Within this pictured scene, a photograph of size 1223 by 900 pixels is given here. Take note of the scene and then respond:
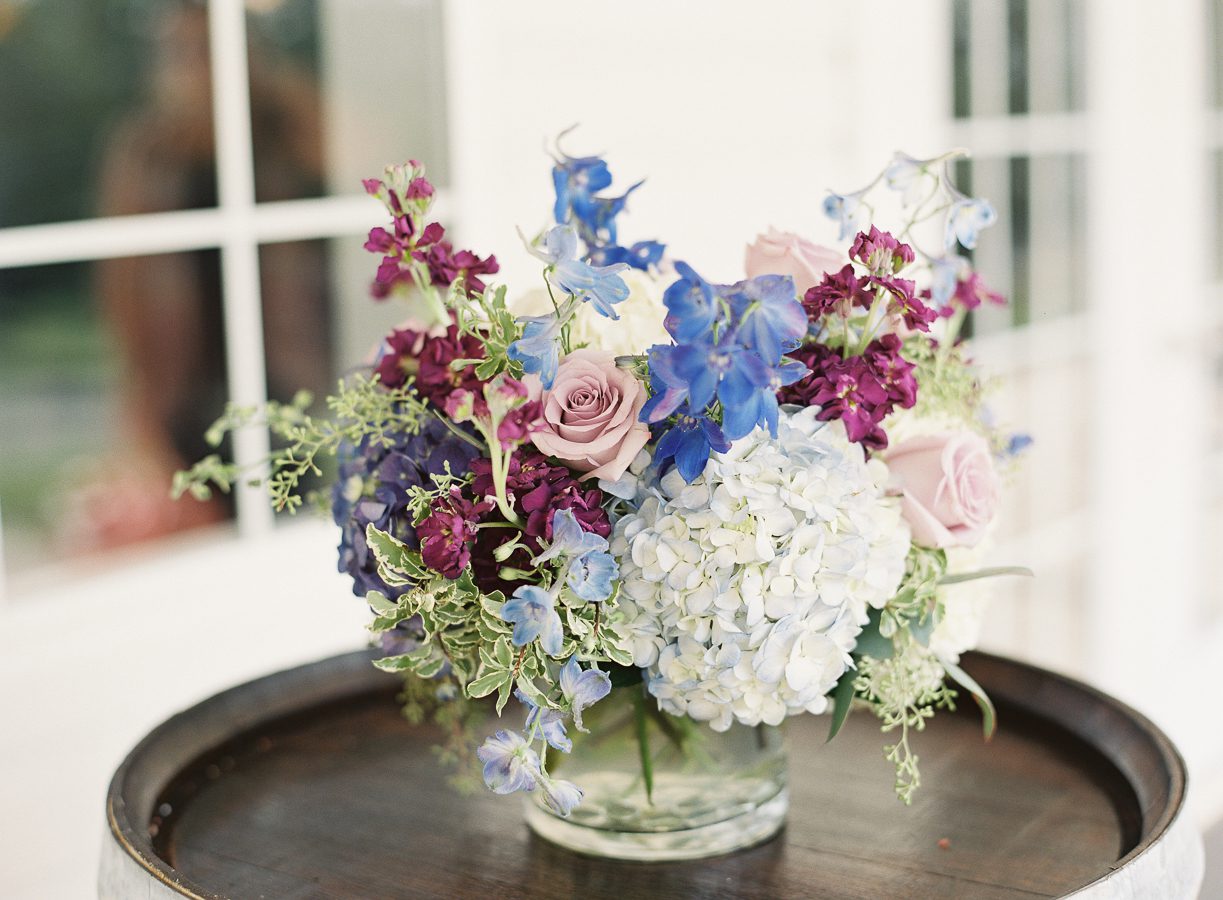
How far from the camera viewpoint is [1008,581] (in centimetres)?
312

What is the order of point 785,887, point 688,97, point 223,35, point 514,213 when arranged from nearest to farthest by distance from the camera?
point 785,887, point 223,35, point 514,213, point 688,97

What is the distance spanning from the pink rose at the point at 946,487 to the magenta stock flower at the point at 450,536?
284 mm

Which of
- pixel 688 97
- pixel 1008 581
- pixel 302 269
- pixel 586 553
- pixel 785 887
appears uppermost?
pixel 688 97

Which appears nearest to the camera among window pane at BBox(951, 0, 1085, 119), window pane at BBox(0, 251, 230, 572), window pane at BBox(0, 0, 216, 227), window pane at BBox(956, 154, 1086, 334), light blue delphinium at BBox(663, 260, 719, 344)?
light blue delphinium at BBox(663, 260, 719, 344)

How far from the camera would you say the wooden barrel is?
3.10 feet

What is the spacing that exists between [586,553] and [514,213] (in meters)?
1.31

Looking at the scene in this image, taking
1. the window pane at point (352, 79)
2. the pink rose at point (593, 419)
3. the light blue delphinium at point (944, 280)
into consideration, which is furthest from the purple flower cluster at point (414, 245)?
the window pane at point (352, 79)

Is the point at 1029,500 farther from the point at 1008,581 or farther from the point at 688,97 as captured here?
the point at 688,97

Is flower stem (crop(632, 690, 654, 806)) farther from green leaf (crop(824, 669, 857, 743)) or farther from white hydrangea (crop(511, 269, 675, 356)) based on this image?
white hydrangea (crop(511, 269, 675, 356))

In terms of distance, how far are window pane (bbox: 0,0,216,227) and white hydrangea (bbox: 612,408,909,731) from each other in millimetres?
1503

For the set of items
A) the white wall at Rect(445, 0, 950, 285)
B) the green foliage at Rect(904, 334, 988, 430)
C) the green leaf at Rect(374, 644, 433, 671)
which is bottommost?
the green leaf at Rect(374, 644, 433, 671)

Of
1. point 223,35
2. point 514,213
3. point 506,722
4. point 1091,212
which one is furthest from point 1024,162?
point 506,722

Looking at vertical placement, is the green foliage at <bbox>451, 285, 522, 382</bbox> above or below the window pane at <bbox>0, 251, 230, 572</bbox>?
above

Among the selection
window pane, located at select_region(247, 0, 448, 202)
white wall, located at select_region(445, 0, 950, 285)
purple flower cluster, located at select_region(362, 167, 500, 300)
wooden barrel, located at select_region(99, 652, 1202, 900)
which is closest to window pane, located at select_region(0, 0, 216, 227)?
window pane, located at select_region(247, 0, 448, 202)
